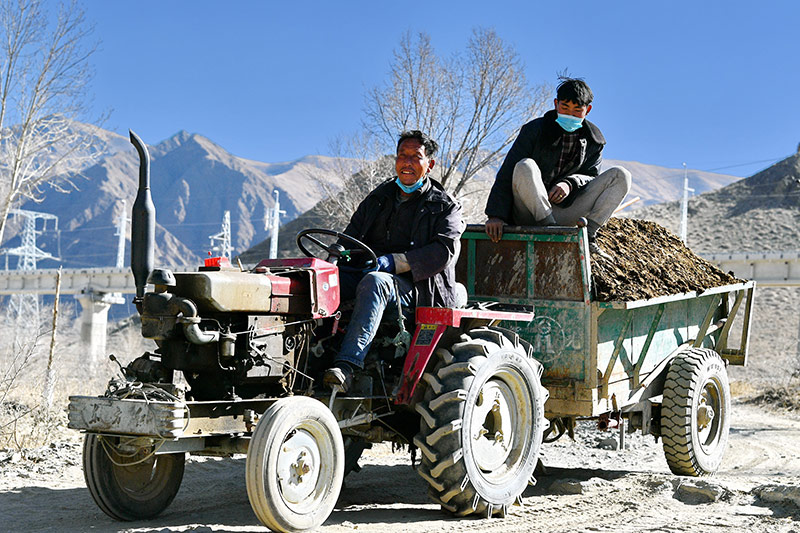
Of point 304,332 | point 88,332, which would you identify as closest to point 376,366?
point 304,332

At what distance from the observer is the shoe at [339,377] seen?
5180 millimetres

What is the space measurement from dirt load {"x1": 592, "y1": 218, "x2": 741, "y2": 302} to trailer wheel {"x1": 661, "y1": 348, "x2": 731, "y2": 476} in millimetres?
668

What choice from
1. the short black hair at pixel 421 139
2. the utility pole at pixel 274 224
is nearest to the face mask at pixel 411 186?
the short black hair at pixel 421 139

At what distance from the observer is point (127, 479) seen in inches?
218

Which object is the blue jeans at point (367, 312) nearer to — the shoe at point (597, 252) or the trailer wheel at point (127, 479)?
the trailer wheel at point (127, 479)

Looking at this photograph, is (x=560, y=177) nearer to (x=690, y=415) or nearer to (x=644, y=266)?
(x=644, y=266)

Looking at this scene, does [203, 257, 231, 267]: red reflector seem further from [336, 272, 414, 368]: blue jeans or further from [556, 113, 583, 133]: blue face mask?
[556, 113, 583, 133]: blue face mask

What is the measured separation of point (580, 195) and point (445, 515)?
3126mm

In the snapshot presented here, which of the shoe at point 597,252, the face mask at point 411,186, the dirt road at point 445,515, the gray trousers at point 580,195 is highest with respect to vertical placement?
the gray trousers at point 580,195

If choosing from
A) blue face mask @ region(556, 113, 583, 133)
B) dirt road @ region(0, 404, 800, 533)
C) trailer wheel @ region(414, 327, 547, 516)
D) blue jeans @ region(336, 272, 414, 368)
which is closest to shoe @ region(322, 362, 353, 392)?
blue jeans @ region(336, 272, 414, 368)

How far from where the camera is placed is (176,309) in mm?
4906

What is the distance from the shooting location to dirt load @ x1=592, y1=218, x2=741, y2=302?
22.3ft

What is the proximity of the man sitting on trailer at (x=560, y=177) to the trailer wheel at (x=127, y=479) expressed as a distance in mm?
3217

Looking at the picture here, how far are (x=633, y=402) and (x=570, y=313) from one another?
1.10 meters
